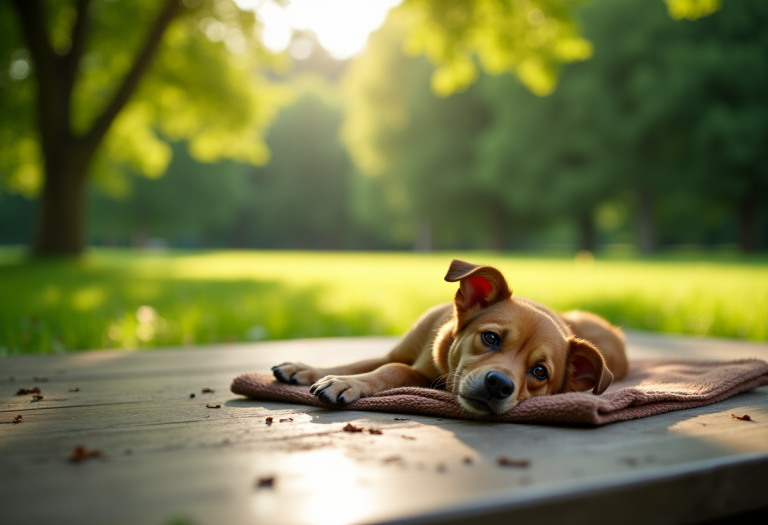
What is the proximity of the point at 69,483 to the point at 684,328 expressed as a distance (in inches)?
269

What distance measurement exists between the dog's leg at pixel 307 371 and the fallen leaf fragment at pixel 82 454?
4.25ft

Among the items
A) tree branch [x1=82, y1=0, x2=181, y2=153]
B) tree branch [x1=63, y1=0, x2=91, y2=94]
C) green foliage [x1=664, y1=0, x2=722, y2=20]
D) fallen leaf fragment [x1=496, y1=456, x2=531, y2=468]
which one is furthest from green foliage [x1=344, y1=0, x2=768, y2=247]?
fallen leaf fragment [x1=496, y1=456, x2=531, y2=468]

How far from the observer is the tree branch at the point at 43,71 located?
1205 cm

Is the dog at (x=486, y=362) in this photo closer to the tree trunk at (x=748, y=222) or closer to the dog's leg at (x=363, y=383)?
the dog's leg at (x=363, y=383)

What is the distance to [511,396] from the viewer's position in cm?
251

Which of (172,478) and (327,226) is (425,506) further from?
(327,226)

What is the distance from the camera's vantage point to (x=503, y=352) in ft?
9.12

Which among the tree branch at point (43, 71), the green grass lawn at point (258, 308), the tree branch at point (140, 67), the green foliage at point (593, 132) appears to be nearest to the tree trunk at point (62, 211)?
the tree branch at point (43, 71)

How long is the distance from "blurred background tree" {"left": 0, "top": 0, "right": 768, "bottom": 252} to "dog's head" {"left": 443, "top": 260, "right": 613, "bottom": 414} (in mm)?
9597

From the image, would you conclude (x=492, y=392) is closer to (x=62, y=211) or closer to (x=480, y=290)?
(x=480, y=290)

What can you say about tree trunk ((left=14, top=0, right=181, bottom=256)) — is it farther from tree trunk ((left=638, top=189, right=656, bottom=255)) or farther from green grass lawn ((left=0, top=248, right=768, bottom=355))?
tree trunk ((left=638, top=189, right=656, bottom=255))

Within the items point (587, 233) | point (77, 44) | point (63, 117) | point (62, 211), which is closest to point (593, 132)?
point (587, 233)

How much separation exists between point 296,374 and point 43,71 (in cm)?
1236

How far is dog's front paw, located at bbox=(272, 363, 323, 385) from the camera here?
318cm
